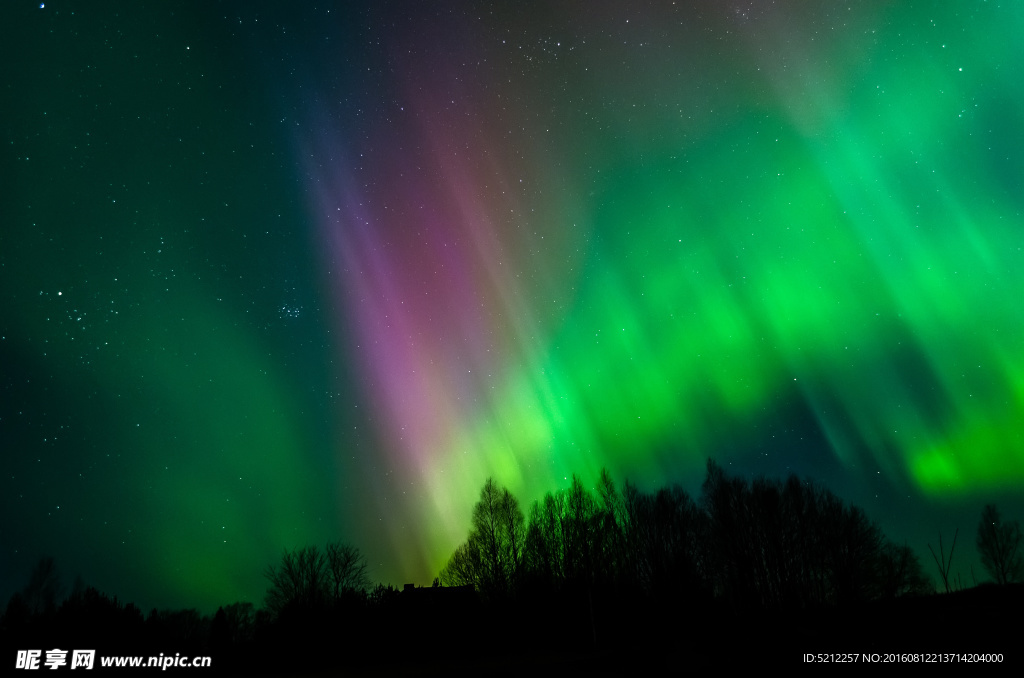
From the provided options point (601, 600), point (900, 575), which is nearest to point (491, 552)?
point (601, 600)

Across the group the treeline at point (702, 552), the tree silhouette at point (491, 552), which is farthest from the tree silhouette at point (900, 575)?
the tree silhouette at point (491, 552)

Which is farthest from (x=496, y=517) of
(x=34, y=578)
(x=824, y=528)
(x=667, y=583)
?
(x=34, y=578)

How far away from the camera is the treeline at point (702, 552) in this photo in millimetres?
50188

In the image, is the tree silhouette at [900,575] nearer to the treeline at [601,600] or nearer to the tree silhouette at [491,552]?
the treeline at [601,600]

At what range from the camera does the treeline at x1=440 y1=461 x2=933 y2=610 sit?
50.2m

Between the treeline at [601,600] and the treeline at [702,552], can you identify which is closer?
the treeline at [601,600]

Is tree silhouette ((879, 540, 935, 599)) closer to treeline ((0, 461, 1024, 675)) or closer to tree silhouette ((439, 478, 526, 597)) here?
treeline ((0, 461, 1024, 675))

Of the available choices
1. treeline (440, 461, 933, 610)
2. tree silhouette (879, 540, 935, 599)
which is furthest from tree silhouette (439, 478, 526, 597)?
tree silhouette (879, 540, 935, 599)

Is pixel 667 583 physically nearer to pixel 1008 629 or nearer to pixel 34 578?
pixel 1008 629

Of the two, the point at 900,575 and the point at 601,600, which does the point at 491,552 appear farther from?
the point at 900,575

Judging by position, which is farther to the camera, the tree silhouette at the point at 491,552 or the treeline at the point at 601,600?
the tree silhouette at the point at 491,552

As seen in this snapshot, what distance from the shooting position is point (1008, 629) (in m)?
17.0

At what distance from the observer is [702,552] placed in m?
52.9

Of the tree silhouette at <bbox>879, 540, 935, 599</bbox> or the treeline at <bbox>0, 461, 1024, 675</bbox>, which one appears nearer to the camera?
the treeline at <bbox>0, 461, 1024, 675</bbox>
